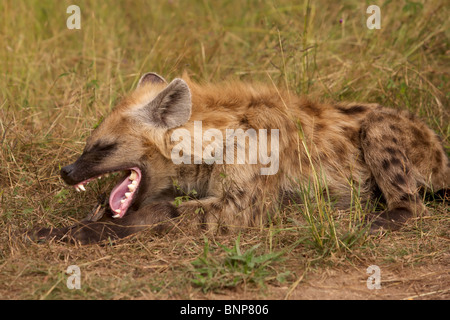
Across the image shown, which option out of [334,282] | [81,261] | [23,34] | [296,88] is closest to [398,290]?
[334,282]

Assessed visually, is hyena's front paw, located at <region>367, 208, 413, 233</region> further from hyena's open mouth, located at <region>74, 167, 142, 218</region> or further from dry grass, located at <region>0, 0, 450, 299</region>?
hyena's open mouth, located at <region>74, 167, 142, 218</region>

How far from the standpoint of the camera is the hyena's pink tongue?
115 inches

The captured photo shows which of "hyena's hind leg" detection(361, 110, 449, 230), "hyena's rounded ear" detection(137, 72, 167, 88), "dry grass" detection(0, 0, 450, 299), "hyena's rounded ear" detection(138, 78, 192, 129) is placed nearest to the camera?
"dry grass" detection(0, 0, 450, 299)

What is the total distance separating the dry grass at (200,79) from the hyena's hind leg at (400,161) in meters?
0.11

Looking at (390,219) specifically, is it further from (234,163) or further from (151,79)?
(151,79)

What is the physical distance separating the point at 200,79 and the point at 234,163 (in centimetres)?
149

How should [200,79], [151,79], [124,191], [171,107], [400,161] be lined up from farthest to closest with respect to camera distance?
[200,79] < [151,79] < [400,161] < [124,191] < [171,107]

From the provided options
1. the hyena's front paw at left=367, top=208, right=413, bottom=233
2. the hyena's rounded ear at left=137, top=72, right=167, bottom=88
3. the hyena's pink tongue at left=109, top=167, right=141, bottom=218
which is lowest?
the hyena's front paw at left=367, top=208, right=413, bottom=233

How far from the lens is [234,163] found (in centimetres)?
292

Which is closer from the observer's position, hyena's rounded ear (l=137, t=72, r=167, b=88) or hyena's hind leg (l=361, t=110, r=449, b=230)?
hyena's hind leg (l=361, t=110, r=449, b=230)

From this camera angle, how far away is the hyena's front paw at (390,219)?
295 cm

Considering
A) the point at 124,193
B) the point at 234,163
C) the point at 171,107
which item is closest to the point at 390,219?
the point at 234,163

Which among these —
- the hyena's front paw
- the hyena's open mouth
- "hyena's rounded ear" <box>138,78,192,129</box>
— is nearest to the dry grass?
the hyena's front paw

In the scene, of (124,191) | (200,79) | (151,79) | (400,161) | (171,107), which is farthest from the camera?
(200,79)
